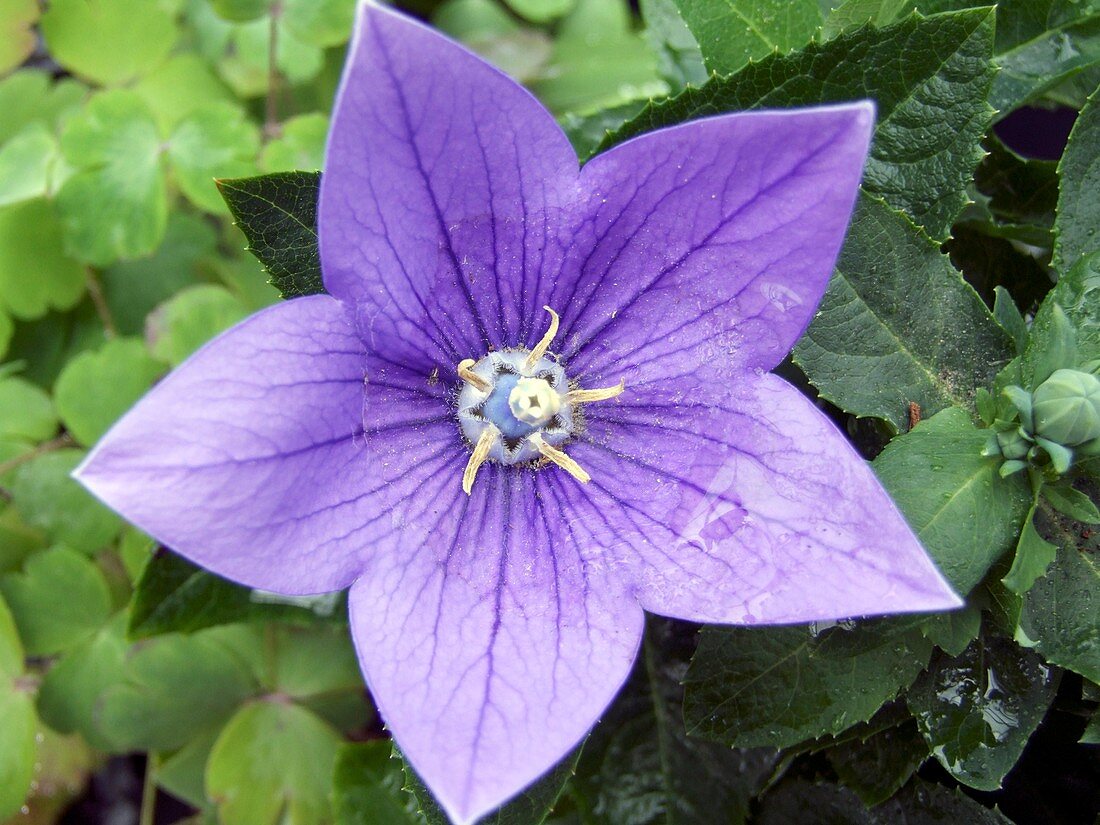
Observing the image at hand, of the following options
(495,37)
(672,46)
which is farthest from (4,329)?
(672,46)

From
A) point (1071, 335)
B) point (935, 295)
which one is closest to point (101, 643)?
point (935, 295)

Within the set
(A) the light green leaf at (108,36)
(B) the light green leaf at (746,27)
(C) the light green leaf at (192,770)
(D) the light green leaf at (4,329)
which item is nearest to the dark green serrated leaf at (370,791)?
(C) the light green leaf at (192,770)

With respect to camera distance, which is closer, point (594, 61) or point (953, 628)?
point (953, 628)

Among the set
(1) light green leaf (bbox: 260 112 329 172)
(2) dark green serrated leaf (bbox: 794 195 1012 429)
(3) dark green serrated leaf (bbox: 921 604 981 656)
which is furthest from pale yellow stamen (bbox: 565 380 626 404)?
(1) light green leaf (bbox: 260 112 329 172)

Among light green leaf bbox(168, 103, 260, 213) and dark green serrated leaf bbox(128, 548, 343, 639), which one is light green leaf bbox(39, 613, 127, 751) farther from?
light green leaf bbox(168, 103, 260, 213)

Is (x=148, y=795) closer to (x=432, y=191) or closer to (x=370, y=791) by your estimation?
(x=370, y=791)

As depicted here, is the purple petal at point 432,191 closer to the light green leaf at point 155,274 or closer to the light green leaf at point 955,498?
the light green leaf at point 955,498

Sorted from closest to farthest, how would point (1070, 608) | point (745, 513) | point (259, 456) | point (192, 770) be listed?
point (259, 456) → point (745, 513) → point (1070, 608) → point (192, 770)
